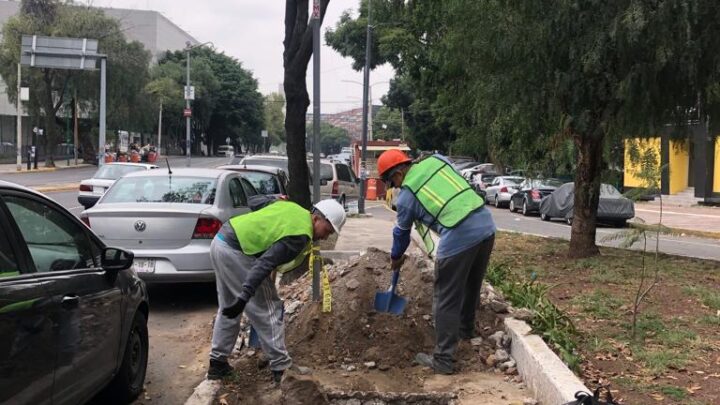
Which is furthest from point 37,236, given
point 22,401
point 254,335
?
point 254,335

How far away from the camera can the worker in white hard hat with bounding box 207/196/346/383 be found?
170 inches

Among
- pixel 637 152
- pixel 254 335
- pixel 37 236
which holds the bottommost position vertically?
pixel 254 335

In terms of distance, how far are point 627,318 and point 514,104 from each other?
4.09 meters

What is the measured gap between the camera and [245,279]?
14.6ft

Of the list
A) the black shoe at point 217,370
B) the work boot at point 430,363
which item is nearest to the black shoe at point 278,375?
the black shoe at point 217,370

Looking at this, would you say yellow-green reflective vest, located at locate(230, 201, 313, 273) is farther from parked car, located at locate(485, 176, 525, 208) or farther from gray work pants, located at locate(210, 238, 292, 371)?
parked car, located at locate(485, 176, 525, 208)

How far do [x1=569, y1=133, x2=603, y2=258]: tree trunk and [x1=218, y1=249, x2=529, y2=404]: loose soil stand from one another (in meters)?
4.08

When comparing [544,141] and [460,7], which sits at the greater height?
[460,7]

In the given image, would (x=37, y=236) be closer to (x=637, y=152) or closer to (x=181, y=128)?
(x=637, y=152)

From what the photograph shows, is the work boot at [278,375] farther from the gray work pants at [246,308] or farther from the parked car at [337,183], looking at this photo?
the parked car at [337,183]

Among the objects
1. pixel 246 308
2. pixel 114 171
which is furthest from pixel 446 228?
pixel 114 171

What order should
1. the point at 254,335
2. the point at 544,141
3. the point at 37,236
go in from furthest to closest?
the point at 544,141 < the point at 254,335 < the point at 37,236

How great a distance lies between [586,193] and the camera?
9602mm

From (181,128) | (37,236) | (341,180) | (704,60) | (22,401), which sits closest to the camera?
(22,401)
